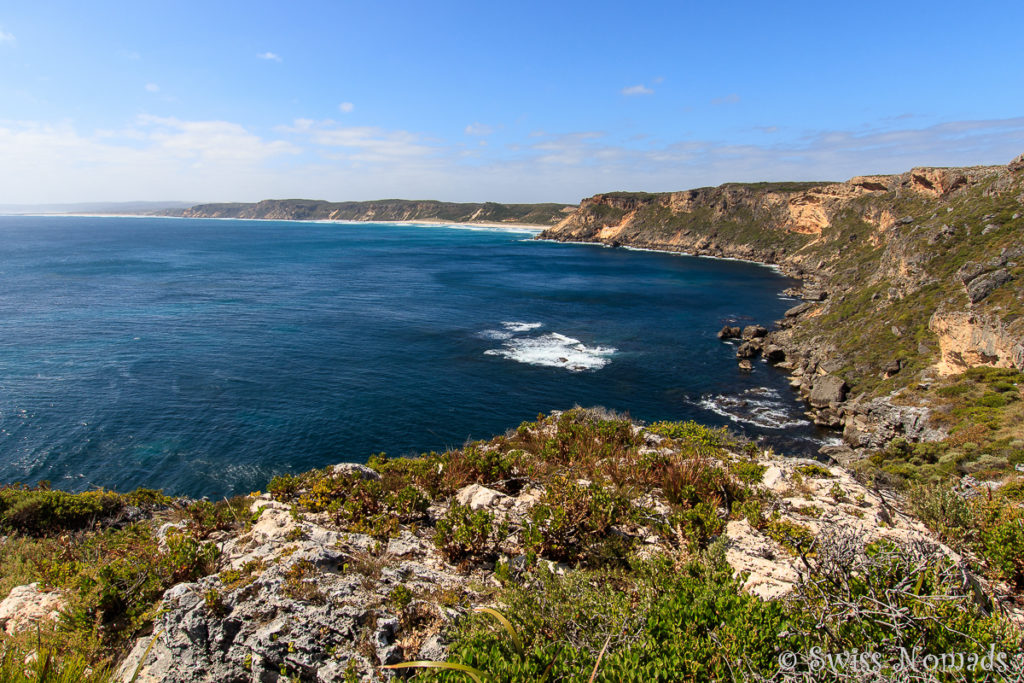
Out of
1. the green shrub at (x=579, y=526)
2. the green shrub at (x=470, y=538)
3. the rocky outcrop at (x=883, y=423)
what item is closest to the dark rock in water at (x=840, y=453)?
the rocky outcrop at (x=883, y=423)

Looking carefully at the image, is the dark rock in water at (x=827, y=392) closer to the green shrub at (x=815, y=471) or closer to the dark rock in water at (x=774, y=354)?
the dark rock in water at (x=774, y=354)

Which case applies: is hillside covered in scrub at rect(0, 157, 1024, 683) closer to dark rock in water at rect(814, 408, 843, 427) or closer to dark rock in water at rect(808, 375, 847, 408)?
dark rock in water at rect(814, 408, 843, 427)

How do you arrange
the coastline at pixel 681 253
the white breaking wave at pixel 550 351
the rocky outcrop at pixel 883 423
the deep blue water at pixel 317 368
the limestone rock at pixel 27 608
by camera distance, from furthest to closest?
1. the coastline at pixel 681 253
2. the white breaking wave at pixel 550 351
3. the deep blue water at pixel 317 368
4. the rocky outcrop at pixel 883 423
5. the limestone rock at pixel 27 608

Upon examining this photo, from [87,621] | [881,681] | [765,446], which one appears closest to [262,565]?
[87,621]

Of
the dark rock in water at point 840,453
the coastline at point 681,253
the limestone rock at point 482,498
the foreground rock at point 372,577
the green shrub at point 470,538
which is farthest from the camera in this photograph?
the coastline at point 681,253

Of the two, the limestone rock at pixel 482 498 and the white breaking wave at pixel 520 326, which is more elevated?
the limestone rock at pixel 482 498

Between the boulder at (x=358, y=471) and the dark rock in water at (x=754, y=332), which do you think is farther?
the dark rock in water at (x=754, y=332)

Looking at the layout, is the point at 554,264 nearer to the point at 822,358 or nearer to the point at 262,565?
the point at 822,358
